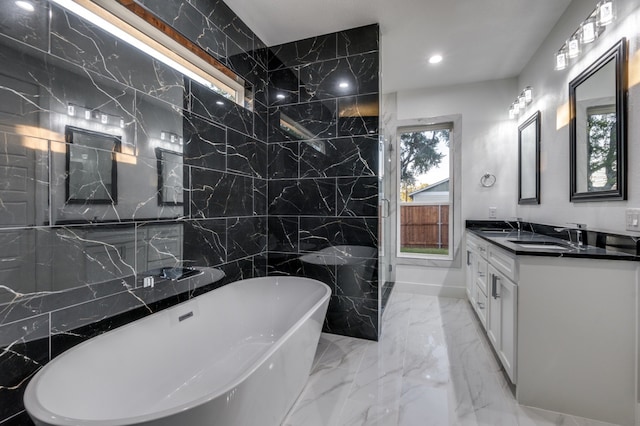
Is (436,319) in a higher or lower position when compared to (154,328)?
lower

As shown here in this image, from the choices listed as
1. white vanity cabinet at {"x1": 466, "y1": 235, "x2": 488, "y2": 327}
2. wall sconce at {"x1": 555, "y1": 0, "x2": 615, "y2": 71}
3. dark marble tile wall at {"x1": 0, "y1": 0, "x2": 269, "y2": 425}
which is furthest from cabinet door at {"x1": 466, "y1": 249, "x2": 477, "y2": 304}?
dark marble tile wall at {"x1": 0, "y1": 0, "x2": 269, "y2": 425}

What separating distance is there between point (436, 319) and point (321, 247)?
57.3 inches

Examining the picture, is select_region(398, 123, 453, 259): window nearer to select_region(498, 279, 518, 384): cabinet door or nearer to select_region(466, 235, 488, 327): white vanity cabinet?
select_region(466, 235, 488, 327): white vanity cabinet

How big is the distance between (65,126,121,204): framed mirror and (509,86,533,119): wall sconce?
3.64 m

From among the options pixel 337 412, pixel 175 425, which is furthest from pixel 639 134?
pixel 175 425

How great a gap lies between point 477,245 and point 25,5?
3407 millimetres

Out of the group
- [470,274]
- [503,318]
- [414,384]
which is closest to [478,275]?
[470,274]

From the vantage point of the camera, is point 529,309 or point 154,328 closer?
point 154,328

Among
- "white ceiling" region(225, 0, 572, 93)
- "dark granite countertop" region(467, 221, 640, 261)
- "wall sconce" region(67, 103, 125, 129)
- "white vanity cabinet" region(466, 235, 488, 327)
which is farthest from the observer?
"white vanity cabinet" region(466, 235, 488, 327)

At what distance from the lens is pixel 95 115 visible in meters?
1.34

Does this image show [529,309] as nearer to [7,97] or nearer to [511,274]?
[511,274]

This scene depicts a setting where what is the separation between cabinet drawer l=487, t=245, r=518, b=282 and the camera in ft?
5.62

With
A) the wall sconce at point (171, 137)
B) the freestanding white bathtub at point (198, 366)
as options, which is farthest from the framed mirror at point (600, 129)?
the wall sconce at point (171, 137)

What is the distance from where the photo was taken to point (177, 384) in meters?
1.58
